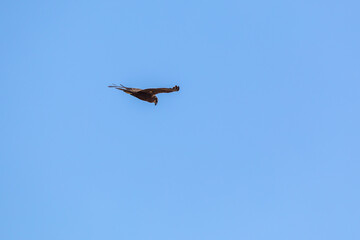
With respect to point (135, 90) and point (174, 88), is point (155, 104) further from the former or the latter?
point (174, 88)

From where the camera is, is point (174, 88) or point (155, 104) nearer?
point (174, 88)

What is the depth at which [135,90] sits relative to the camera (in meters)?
26.2

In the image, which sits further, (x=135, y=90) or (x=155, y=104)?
(x=155, y=104)

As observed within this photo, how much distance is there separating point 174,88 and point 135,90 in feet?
11.2

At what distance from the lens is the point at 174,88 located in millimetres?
24078

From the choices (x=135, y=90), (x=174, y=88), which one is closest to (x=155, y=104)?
(x=135, y=90)

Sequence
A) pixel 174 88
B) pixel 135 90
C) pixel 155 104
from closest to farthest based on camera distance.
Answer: pixel 174 88
pixel 135 90
pixel 155 104

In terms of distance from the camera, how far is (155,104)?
28641 millimetres

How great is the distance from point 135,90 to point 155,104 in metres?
2.82

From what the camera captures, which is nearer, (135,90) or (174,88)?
(174,88)

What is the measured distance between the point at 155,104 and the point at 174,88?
4.86m

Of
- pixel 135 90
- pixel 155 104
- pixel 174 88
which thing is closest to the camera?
pixel 174 88
